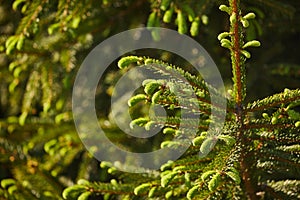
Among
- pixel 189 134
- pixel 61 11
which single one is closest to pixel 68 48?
pixel 61 11

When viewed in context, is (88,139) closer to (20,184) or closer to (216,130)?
(20,184)

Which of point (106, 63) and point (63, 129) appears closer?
point (106, 63)

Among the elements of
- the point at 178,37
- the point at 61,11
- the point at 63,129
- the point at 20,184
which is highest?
the point at 178,37

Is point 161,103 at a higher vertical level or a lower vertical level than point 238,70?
lower

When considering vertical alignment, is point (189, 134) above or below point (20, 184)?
above

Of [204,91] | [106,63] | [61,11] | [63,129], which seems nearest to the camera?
[204,91]

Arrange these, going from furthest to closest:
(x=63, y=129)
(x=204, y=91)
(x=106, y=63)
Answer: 1. (x=63, y=129)
2. (x=106, y=63)
3. (x=204, y=91)
